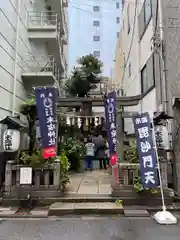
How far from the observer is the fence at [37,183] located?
7297 millimetres

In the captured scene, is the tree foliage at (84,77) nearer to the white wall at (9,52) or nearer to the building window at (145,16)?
the building window at (145,16)

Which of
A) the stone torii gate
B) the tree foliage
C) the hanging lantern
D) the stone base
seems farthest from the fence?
the tree foliage

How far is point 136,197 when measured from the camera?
23.5 feet

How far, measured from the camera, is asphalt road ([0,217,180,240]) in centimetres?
485

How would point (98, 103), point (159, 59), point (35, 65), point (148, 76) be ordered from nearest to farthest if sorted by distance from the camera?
point (159, 59), point (98, 103), point (148, 76), point (35, 65)

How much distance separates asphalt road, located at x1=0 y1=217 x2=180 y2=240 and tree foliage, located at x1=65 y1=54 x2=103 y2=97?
14.0 m

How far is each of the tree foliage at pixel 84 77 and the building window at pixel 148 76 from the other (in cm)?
640

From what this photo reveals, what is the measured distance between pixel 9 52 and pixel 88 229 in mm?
8590

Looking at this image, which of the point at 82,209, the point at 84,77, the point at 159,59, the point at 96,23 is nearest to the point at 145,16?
the point at 159,59

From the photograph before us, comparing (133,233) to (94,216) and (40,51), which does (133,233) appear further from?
(40,51)

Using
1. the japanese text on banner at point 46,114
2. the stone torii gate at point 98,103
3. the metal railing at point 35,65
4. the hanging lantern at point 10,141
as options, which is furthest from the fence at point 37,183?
the metal railing at point 35,65

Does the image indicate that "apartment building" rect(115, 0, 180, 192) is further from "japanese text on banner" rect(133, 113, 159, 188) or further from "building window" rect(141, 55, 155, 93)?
"japanese text on banner" rect(133, 113, 159, 188)

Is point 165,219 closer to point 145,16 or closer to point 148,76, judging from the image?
point 148,76

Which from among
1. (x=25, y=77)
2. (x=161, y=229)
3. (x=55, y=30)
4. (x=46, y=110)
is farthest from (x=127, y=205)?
(x=55, y=30)
